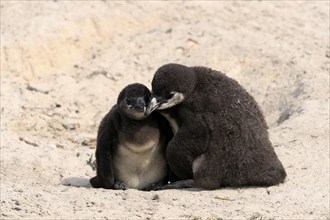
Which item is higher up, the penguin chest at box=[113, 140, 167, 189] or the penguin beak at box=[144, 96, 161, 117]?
the penguin beak at box=[144, 96, 161, 117]

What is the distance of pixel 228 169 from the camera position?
710 centimetres

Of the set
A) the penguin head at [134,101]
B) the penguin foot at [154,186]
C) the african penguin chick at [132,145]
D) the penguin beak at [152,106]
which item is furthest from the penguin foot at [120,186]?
the penguin beak at [152,106]

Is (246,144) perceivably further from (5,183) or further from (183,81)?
(5,183)

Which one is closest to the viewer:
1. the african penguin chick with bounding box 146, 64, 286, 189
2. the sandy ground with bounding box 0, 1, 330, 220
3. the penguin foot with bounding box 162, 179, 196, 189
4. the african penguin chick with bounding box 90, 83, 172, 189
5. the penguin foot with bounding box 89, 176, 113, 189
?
the sandy ground with bounding box 0, 1, 330, 220

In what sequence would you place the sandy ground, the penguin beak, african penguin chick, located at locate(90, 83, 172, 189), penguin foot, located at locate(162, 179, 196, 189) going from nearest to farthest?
the sandy ground < the penguin beak < african penguin chick, located at locate(90, 83, 172, 189) < penguin foot, located at locate(162, 179, 196, 189)

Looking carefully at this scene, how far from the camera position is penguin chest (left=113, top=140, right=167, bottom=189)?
23.9 feet

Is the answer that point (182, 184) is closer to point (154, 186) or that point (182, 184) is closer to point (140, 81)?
point (154, 186)

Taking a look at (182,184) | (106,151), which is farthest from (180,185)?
(106,151)

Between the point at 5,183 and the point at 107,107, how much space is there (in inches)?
148

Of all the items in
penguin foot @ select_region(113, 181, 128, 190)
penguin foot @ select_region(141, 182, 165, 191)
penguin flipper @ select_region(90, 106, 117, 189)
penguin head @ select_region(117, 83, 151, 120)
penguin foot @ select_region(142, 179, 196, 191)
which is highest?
penguin head @ select_region(117, 83, 151, 120)

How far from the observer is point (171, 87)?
22.6 feet

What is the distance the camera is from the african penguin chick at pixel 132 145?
7.09 meters

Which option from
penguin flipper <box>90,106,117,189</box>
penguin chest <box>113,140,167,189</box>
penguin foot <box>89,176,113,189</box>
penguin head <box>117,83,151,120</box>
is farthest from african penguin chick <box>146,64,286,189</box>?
penguin foot <box>89,176,113,189</box>

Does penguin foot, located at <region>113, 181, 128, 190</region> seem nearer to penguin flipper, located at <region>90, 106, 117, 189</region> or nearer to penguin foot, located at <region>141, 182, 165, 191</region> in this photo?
penguin flipper, located at <region>90, 106, 117, 189</region>
